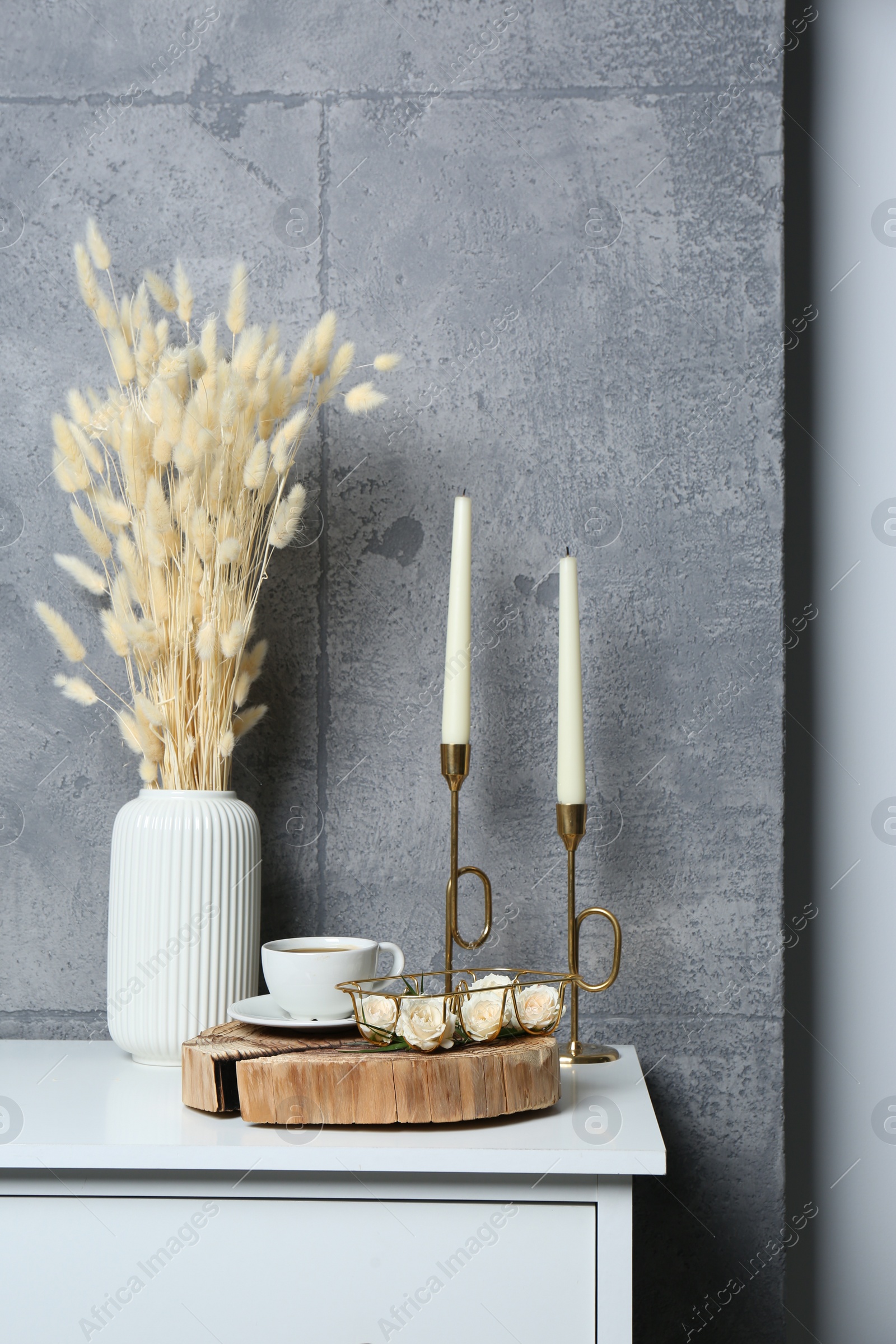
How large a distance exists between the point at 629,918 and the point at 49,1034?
649mm

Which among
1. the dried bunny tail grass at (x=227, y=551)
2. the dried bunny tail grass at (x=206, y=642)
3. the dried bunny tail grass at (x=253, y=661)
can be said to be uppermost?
the dried bunny tail grass at (x=227, y=551)

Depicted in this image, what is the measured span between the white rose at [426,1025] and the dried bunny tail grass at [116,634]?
45 centimetres

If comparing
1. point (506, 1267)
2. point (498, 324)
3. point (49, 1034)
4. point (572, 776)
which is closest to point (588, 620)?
point (572, 776)

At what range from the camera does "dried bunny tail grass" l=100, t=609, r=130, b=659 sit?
105 centimetres

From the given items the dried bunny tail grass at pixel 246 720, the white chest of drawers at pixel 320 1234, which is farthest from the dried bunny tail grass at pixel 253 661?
the white chest of drawers at pixel 320 1234

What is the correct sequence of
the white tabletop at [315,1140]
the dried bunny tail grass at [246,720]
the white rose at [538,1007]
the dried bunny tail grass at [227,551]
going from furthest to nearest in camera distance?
1. the dried bunny tail grass at [246,720]
2. the dried bunny tail grass at [227,551]
3. the white rose at [538,1007]
4. the white tabletop at [315,1140]

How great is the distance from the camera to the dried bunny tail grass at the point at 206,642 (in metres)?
1.02

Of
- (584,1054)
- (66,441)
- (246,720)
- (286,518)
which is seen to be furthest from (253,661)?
(584,1054)

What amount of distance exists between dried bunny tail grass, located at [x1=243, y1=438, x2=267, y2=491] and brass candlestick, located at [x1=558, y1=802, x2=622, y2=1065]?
419 millimetres

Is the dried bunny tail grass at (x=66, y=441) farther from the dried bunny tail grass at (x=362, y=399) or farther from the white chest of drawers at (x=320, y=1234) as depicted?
the white chest of drawers at (x=320, y=1234)

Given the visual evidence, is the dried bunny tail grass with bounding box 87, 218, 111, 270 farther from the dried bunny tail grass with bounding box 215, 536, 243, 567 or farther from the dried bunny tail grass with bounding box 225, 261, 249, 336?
the dried bunny tail grass with bounding box 215, 536, 243, 567

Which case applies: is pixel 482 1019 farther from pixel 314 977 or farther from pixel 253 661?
pixel 253 661

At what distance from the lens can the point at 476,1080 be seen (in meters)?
0.81

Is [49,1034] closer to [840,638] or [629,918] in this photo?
[629,918]
